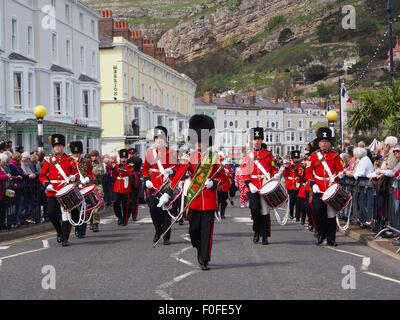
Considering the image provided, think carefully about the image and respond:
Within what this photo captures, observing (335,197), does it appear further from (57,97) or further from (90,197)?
(57,97)

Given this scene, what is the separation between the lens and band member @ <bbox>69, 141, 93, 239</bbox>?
13.9m

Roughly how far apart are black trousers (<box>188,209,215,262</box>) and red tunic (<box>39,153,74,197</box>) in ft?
13.4

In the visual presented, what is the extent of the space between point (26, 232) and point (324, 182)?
6980 mm

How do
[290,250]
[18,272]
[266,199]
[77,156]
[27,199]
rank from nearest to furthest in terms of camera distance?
[18,272]
[290,250]
[266,199]
[77,156]
[27,199]

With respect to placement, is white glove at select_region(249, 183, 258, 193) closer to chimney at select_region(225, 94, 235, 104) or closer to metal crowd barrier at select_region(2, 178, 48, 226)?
metal crowd barrier at select_region(2, 178, 48, 226)

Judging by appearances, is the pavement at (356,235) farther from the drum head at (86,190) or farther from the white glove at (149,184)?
the white glove at (149,184)

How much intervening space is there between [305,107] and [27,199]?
12897cm

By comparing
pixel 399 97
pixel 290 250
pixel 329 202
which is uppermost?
pixel 399 97

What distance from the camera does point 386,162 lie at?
13.3 meters

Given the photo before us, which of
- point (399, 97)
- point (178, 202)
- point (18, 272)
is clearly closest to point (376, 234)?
point (178, 202)

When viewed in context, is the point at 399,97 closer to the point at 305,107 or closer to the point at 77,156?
the point at 77,156

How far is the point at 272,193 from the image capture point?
13.1 metres

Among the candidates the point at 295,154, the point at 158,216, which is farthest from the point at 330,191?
the point at 295,154

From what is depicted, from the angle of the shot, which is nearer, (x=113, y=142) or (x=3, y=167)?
(x=3, y=167)
